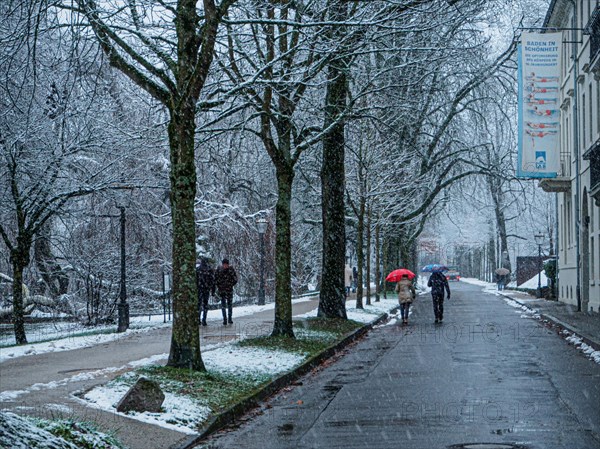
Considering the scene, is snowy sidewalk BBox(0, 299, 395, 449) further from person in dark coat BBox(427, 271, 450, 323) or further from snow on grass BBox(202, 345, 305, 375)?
person in dark coat BBox(427, 271, 450, 323)

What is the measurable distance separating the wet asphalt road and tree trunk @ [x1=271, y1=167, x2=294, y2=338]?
157 centimetres

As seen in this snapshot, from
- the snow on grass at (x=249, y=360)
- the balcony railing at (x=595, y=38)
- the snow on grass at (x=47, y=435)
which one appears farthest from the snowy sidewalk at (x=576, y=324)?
the snow on grass at (x=47, y=435)

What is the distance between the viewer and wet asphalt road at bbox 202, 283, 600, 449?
30.9ft

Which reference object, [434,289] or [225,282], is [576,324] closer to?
[434,289]

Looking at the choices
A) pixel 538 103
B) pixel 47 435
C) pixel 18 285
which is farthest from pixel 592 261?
pixel 47 435

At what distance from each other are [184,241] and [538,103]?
24.8m

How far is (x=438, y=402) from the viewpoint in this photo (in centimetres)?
1191

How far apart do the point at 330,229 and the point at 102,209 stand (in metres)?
8.94

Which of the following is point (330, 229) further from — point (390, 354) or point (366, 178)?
point (366, 178)

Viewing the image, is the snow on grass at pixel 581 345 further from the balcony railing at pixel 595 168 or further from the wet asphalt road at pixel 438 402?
the balcony railing at pixel 595 168

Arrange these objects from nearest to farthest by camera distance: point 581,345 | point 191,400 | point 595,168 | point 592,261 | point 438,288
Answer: point 191,400
point 581,345
point 438,288
point 595,168
point 592,261

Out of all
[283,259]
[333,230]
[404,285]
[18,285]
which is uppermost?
[333,230]

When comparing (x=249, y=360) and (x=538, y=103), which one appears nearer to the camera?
(x=249, y=360)

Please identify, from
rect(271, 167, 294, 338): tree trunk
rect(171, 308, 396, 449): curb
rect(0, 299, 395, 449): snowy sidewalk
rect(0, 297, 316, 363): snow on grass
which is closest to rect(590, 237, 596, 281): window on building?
rect(0, 297, 316, 363): snow on grass
